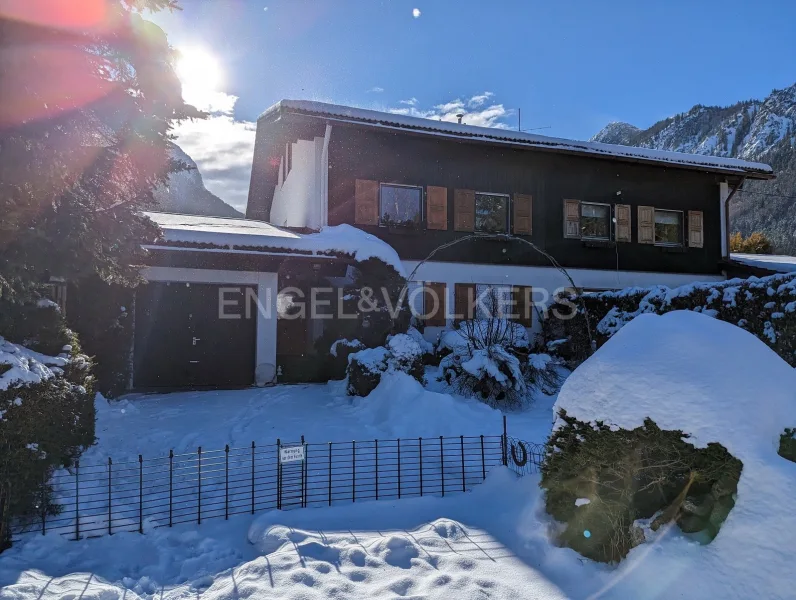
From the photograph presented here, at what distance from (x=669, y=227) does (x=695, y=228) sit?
75 centimetres

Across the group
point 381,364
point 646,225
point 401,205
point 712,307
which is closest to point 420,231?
point 401,205

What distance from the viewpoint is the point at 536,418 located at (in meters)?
8.39

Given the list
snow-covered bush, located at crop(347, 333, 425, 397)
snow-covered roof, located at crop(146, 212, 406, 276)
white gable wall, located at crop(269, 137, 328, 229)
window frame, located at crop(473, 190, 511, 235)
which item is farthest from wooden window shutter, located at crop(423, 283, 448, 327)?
snow-covered bush, located at crop(347, 333, 425, 397)

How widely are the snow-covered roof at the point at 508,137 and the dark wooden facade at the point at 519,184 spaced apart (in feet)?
0.85

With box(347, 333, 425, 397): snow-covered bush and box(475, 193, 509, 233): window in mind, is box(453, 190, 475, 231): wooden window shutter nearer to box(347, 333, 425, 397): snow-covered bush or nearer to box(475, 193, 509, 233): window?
box(475, 193, 509, 233): window

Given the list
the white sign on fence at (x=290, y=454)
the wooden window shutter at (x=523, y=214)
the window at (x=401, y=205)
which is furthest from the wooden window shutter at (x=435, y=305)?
the white sign on fence at (x=290, y=454)

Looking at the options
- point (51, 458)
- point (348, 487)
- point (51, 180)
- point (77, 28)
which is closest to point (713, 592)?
point (348, 487)

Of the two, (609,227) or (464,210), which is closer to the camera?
(464,210)

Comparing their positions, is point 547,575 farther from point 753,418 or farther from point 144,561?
point 144,561

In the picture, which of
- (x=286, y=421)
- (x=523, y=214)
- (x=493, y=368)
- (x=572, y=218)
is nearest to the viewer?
(x=286, y=421)

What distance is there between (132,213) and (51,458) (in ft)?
8.63

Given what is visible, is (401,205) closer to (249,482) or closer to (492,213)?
(492,213)

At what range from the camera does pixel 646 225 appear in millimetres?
15438

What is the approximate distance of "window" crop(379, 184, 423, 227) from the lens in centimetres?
1320
